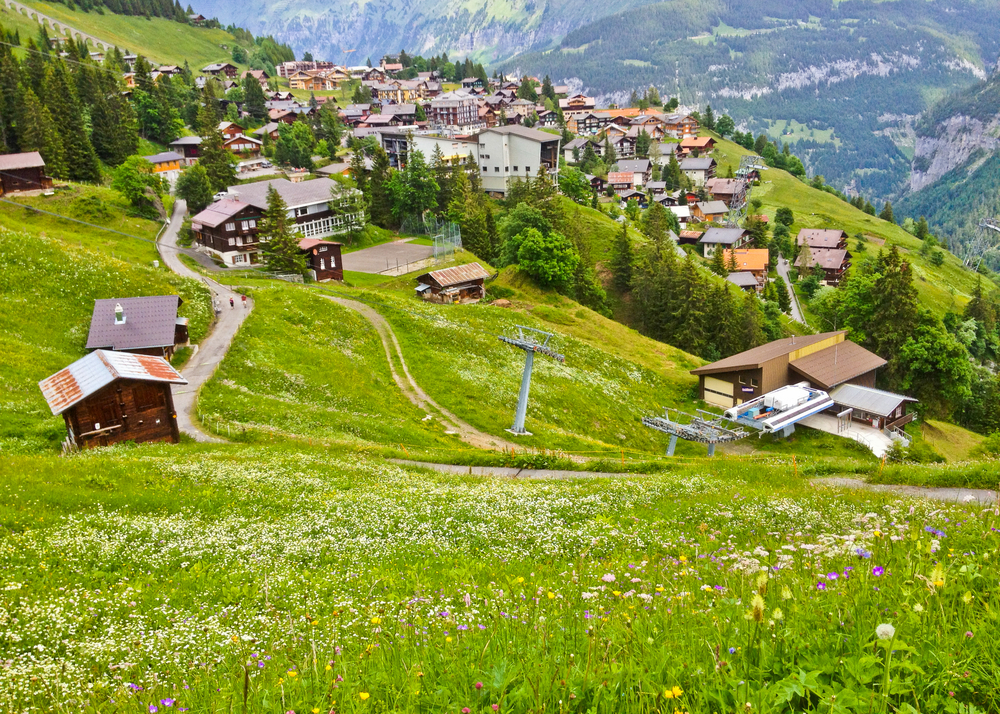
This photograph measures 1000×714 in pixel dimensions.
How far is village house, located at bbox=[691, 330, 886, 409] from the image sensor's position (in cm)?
5882

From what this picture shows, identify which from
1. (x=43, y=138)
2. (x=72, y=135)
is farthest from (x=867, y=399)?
(x=72, y=135)

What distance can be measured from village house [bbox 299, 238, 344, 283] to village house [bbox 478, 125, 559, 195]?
59.5 metres

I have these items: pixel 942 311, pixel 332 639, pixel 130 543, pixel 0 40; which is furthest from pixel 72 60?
pixel 942 311

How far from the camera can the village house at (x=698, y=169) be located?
7392 inches

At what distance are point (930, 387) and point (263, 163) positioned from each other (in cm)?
11713

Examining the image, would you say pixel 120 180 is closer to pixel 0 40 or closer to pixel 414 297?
pixel 414 297

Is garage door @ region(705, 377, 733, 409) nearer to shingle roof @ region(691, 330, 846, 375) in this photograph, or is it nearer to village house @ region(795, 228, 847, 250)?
shingle roof @ region(691, 330, 846, 375)

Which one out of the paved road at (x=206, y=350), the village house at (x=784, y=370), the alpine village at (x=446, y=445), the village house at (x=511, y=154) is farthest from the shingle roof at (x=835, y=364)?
the village house at (x=511, y=154)

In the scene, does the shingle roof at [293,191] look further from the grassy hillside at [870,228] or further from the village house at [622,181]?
the grassy hillside at [870,228]

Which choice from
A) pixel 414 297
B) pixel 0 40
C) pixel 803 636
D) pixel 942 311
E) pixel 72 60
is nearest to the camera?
pixel 803 636

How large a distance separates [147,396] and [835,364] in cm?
5625

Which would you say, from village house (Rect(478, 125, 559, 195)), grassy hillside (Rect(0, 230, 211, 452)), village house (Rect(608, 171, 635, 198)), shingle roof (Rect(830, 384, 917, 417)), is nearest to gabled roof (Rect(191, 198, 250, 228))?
grassy hillside (Rect(0, 230, 211, 452))

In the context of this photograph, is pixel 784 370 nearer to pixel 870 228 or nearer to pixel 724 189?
pixel 724 189

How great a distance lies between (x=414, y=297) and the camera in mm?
77625
